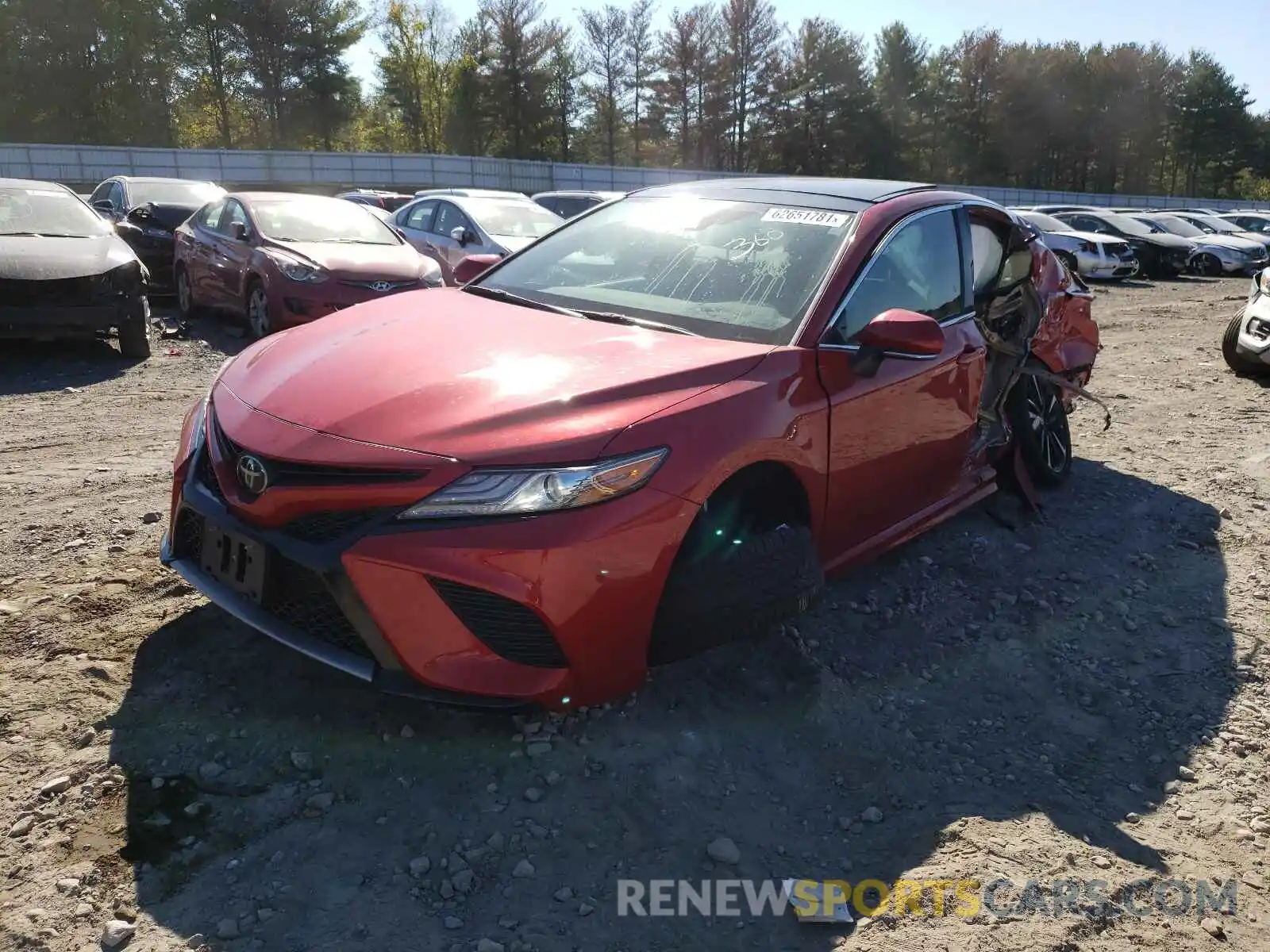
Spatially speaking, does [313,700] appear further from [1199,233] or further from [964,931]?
[1199,233]

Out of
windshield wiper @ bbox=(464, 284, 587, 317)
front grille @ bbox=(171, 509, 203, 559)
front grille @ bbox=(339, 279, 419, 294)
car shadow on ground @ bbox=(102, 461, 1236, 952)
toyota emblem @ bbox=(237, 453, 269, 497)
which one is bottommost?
car shadow on ground @ bbox=(102, 461, 1236, 952)

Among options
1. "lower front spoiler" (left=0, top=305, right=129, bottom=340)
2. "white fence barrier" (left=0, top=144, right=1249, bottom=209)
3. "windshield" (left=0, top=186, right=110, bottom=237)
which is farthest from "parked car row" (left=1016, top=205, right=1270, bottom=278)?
"lower front spoiler" (left=0, top=305, right=129, bottom=340)

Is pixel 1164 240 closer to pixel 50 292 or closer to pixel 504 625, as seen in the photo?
pixel 50 292

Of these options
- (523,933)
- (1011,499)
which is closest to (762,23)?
(1011,499)

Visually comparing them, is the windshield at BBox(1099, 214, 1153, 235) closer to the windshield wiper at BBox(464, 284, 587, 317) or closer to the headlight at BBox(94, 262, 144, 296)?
the headlight at BBox(94, 262, 144, 296)

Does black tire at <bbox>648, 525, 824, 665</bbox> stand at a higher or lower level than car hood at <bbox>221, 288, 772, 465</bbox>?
lower

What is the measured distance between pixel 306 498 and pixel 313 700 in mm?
768

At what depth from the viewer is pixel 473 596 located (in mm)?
2494

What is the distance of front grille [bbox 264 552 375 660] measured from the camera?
8.41ft

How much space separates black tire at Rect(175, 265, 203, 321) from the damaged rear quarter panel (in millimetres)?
8456

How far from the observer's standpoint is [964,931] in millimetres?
2334

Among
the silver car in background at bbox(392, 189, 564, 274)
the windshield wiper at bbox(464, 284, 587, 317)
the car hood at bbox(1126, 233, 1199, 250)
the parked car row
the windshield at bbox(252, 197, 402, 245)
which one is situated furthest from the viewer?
the car hood at bbox(1126, 233, 1199, 250)

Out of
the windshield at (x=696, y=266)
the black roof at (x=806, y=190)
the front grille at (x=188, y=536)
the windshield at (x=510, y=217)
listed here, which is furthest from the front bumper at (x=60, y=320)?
the front grille at (x=188, y=536)

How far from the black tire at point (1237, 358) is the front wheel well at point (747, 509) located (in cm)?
755
